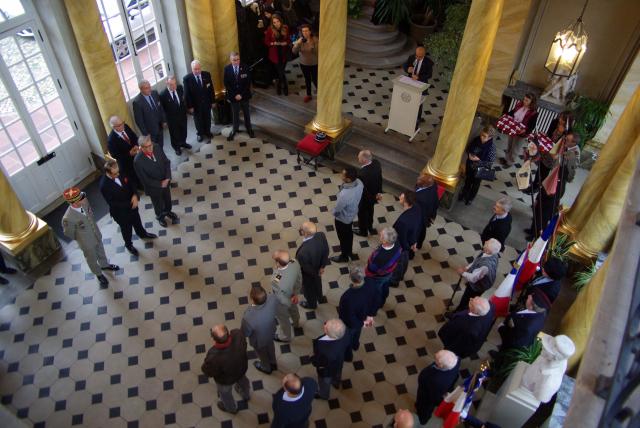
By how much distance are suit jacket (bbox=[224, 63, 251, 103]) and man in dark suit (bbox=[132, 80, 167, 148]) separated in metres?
1.23

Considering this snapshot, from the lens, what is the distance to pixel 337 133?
935 centimetres

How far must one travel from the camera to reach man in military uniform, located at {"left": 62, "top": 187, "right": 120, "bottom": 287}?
6.50 meters

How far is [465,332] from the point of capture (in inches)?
224

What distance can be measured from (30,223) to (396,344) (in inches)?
211

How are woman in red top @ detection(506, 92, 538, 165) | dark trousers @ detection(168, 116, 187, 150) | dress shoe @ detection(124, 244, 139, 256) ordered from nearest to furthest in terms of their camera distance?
dress shoe @ detection(124, 244, 139, 256) < woman in red top @ detection(506, 92, 538, 165) < dark trousers @ detection(168, 116, 187, 150)

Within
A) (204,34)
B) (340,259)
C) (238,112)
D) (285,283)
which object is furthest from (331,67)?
(285,283)

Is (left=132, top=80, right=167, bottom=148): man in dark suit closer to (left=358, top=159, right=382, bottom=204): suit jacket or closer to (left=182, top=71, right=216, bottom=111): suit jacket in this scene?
(left=182, top=71, right=216, bottom=111): suit jacket

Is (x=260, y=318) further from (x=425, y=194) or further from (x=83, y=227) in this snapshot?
(x=425, y=194)

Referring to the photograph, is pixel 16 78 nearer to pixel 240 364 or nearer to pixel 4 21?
pixel 4 21

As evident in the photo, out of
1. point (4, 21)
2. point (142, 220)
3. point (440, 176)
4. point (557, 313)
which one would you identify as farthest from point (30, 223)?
point (557, 313)

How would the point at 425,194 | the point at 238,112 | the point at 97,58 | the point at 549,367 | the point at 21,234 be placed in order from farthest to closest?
the point at 238,112
the point at 97,58
the point at 21,234
the point at 425,194
the point at 549,367

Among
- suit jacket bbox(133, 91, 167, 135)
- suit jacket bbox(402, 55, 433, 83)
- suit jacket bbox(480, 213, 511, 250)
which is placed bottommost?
suit jacket bbox(480, 213, 511, 250)

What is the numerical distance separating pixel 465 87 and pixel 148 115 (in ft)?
16.3

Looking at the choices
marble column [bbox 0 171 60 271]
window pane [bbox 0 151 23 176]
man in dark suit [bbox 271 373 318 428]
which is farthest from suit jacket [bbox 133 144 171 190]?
man in dark suit [bbox 271 373 318 428]
